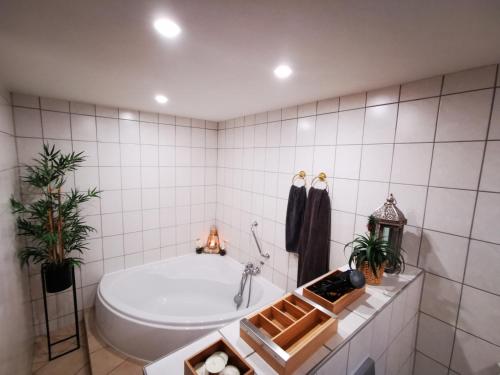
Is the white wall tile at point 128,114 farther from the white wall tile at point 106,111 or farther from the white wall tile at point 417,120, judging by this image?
the white wall tile at point 417,120

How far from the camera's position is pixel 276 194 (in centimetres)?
218

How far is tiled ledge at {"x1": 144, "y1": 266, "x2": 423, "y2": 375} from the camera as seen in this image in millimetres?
753

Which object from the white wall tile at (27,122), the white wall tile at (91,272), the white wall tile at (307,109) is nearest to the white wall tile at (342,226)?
the white wall tile at (307,109)

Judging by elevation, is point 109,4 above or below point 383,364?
above

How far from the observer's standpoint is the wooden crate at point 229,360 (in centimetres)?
65

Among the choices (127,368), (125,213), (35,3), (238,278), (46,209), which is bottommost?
(127,368)

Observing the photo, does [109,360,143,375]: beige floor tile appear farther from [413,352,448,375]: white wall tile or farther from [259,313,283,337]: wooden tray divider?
[413,352,448,375]: white wall tile

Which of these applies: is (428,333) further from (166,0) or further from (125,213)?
(125,213)

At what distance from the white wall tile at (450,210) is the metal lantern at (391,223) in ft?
0.52

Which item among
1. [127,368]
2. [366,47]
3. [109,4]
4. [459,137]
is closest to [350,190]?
[459,137]

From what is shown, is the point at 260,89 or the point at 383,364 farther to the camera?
the point at 260,89

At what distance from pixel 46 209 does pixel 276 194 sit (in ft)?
6.05

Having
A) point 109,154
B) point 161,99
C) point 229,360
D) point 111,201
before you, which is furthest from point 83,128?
point 229,360

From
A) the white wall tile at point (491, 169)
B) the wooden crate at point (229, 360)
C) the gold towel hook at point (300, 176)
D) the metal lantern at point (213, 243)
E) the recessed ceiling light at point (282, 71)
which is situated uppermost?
the recessed ceiling light at point (282, 71)
